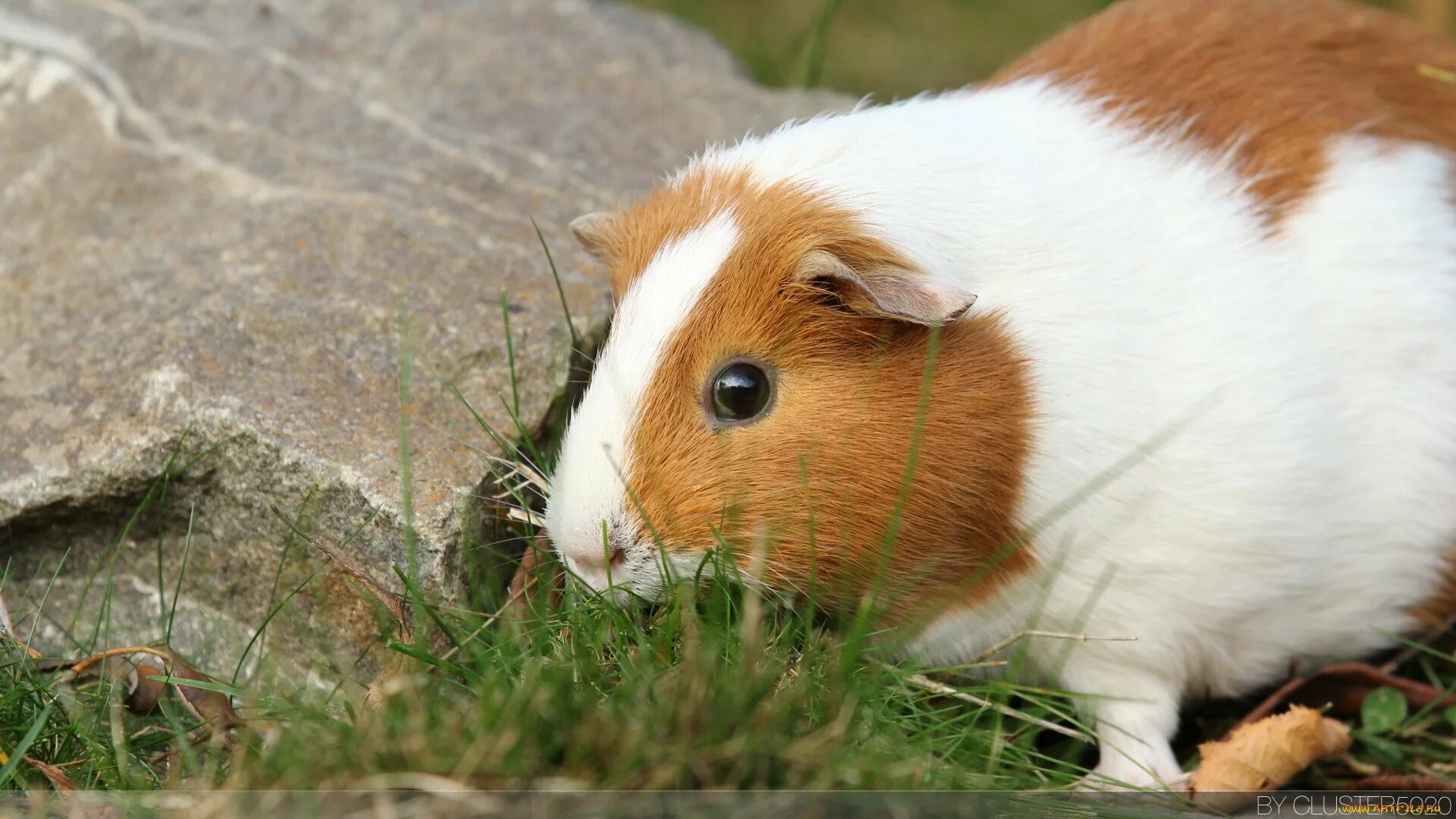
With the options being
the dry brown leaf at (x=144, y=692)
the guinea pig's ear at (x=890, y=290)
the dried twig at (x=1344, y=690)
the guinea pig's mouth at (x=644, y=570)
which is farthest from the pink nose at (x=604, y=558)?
the dried twig at (x=1344, y=690)

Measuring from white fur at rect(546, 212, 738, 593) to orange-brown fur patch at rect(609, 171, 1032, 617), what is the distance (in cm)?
3

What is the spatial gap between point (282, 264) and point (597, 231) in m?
1.06

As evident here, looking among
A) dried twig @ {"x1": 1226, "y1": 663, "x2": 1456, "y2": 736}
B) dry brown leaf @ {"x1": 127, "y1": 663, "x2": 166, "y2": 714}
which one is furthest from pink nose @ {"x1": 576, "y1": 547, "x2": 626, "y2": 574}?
dried twig @ {"x1": 1226, "y1": 663, "x2": 1456, "y2": 736}

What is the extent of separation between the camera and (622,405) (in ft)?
9.34

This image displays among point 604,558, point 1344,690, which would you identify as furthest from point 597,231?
point 1344,690

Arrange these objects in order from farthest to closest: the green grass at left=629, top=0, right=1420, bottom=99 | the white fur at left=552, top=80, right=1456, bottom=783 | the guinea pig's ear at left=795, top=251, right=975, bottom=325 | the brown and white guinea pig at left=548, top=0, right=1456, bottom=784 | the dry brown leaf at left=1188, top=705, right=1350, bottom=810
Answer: the green grass at left=629, top=0, right=1420, bottom=99
the dry brown leaf at left=1188, top=705, right=1350, bottom=810
the white fur at left=552, top=80, right=1456, bottom=783
the brown and white guinea pig at left=548, top=0, right=1456, bottom=784
the guinea pig's ear at left=795, top=251, right=975, bottom=325

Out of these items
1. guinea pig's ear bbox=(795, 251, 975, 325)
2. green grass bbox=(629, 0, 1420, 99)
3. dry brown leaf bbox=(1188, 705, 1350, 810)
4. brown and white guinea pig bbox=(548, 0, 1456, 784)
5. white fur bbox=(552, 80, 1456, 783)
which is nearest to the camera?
guinea pig's ear bbox=(795, 251, 975, 325)

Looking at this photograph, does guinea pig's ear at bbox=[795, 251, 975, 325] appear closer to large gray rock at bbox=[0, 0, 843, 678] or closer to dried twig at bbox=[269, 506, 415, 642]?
large gray rock at bbox=[0, 0, 843, 678]

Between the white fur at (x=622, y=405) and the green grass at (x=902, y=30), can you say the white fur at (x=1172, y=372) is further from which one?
the green grass at (x=902, y=30)

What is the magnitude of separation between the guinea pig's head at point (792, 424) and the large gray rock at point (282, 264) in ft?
1.95

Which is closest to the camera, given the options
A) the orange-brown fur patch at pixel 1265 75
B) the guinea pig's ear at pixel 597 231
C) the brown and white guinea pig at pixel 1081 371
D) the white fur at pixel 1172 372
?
the brown and white guinea pig at pixel 1081 371

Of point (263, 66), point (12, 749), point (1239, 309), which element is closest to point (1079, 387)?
point (1239, 309)

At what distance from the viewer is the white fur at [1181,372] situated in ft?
9.73

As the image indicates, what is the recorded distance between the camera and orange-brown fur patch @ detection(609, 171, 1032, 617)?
2793mm
